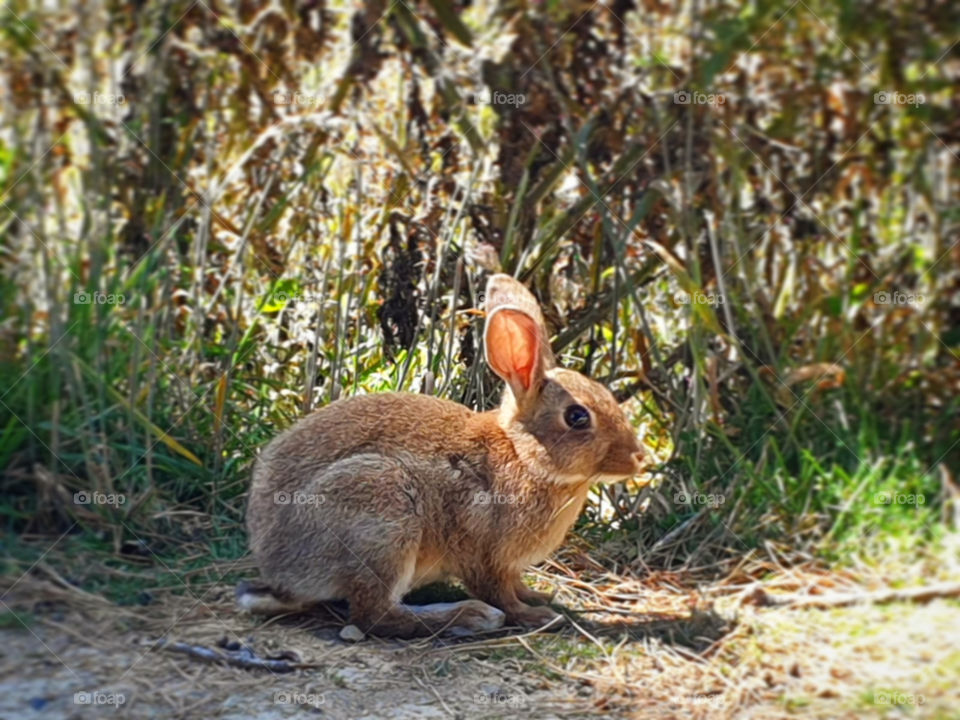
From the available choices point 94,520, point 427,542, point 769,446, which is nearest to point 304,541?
point 427,542

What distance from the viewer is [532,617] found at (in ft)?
12.0

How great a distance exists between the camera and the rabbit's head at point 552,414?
368cm

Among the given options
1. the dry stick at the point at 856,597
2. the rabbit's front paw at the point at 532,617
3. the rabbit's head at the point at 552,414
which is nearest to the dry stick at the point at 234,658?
the rabbit's front paw at the point at 532,617

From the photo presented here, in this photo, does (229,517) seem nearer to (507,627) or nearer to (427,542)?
(427,542)

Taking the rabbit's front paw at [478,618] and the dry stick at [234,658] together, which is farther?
the rabbit's front paw at [478,618]

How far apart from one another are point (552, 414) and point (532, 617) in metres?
0.68

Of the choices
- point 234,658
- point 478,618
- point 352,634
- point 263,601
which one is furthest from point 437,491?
point 234,658

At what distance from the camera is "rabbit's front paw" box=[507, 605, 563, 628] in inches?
143

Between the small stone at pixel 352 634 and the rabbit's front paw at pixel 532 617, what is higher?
the small stone at pixel 352 634

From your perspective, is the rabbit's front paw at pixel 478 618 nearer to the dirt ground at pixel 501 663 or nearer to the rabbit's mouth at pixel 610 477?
the dirt ground at pixel 501 663

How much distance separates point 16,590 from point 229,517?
0.96 meters

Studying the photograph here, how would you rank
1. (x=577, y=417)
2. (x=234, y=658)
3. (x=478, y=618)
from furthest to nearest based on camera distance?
(x=577, y=417) → (x=478, y=618) → (x=234, y=658)

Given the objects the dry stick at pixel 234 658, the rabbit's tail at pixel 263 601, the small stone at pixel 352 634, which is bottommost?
the small stone at pixel 352 634

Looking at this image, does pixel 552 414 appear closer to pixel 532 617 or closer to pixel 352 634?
pixel 532 617
